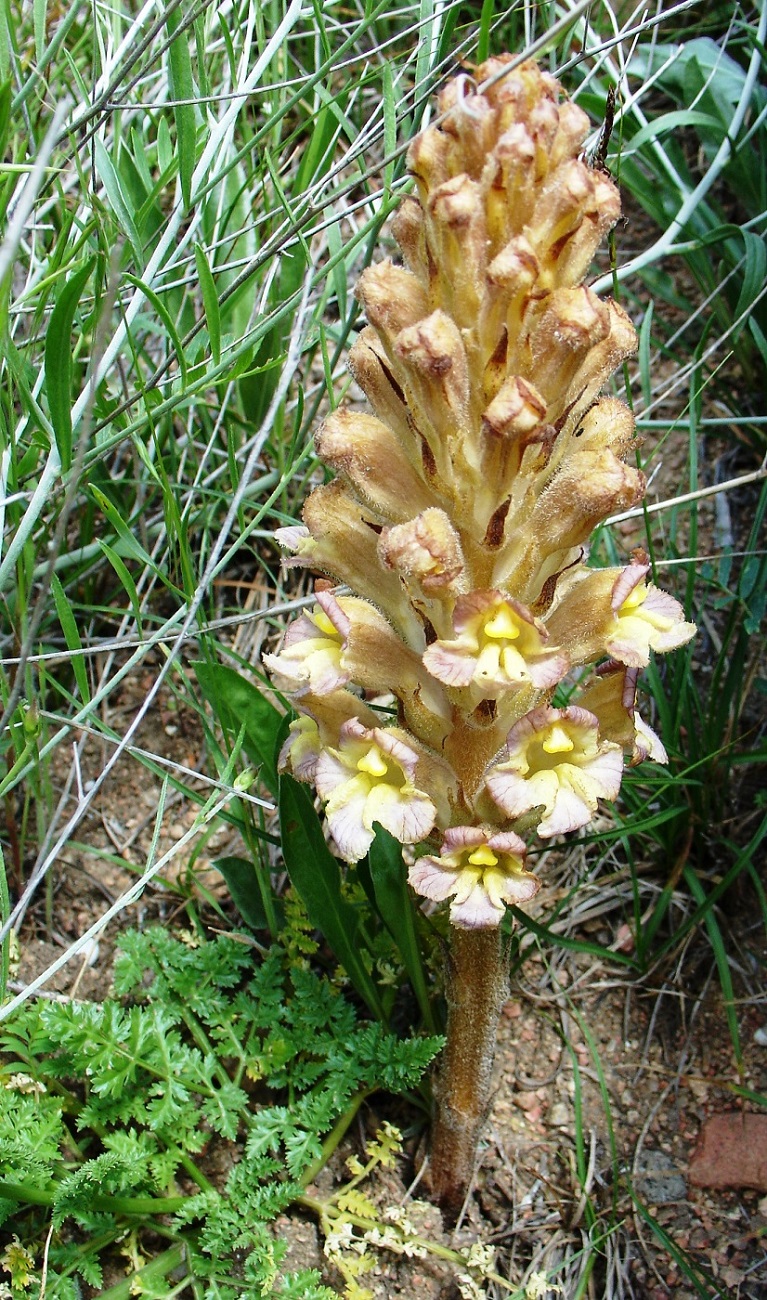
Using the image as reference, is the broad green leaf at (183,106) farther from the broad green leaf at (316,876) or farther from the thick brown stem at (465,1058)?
the thick brown stem at (465,1058)

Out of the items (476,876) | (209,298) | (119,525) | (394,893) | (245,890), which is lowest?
(245,890)

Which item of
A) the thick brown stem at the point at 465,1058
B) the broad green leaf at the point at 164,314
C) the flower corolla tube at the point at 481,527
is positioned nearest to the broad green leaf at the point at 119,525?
the broad green leaf at the point at 164,314

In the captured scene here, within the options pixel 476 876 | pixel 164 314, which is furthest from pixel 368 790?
pixel 164 314

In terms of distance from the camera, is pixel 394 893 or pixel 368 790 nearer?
pixel 368 790

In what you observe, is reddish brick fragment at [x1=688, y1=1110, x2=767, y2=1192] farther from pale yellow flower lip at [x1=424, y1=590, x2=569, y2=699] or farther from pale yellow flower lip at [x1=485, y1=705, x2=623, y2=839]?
pale yellow flower lip at [x1=424, y1=590, x2=569, y2=699]

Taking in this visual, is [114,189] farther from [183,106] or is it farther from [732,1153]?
[732,1153]
